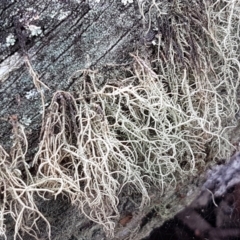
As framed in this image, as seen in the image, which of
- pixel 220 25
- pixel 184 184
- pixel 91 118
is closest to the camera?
pixel 91 118

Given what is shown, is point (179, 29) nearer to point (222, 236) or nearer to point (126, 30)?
point (126, 30)

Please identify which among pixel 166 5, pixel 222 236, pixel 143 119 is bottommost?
pixel 222 236

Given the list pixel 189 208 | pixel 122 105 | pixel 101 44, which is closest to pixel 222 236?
pixel 189 208

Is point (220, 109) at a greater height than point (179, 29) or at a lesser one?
lesser

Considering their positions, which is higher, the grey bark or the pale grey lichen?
the pale grey lichen

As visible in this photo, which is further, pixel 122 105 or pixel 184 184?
pixel 184 184

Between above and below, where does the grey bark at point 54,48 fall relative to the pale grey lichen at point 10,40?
below

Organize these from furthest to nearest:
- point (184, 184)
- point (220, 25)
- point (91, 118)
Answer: point (184, 184), point (220, 25), point (91, 118)
